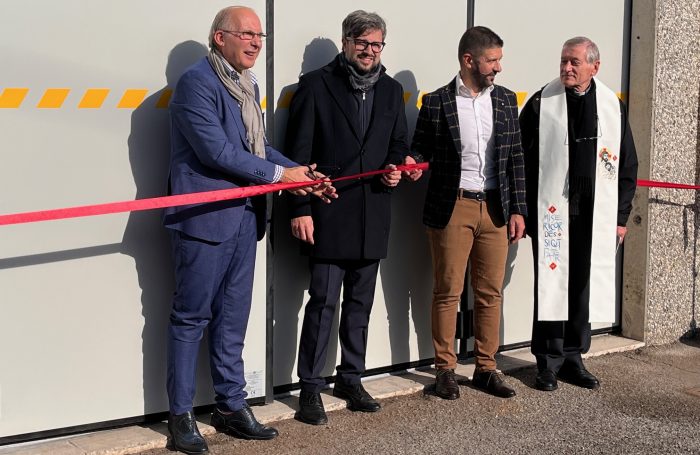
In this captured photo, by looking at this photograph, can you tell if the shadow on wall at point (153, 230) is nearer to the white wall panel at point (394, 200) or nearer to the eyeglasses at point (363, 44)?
the white wall panel at point (394, 200)

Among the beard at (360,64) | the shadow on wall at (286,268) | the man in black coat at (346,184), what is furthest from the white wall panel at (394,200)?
the beard at (360,64)

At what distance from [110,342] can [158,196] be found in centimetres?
72

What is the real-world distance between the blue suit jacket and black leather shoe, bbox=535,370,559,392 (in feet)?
7.09

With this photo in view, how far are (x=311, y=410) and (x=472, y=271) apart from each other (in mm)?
1294

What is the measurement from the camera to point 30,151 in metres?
3.95

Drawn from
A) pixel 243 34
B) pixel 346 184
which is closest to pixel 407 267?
pixel 346 184

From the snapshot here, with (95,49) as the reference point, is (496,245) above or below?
below

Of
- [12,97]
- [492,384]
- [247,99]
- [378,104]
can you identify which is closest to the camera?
[12,97]

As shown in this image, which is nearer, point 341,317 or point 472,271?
point 341,317

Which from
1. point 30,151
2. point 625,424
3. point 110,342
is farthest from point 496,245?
point 30,151

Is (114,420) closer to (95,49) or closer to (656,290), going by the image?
(95,49)

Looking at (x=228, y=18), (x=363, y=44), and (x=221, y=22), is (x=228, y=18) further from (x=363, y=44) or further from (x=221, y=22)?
(x=363, y=44)

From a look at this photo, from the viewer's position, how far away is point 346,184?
4656 millimetres

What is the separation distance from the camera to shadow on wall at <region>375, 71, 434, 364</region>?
5.30 m
